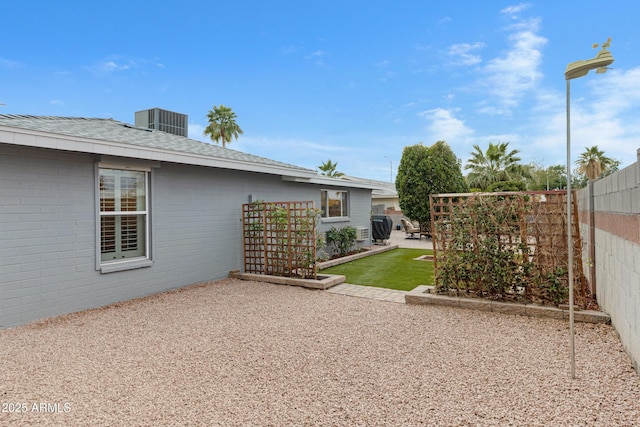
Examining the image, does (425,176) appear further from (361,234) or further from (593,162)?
(593,162)

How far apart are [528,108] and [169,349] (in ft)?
64.8

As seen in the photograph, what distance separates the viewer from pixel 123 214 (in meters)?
6.39

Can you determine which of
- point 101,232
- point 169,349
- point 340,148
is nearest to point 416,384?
point 169,349

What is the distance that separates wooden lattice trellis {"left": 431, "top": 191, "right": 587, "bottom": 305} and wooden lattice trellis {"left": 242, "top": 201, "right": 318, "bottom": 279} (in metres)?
2.88

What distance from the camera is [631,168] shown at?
337 cm

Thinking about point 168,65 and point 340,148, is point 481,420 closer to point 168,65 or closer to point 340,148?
point 168,65

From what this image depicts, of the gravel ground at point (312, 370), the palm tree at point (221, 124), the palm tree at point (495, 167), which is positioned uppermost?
the palm tree at point (221, 124)

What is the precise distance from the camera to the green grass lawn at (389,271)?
7.90m

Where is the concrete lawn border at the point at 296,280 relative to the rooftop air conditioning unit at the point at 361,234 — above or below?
below

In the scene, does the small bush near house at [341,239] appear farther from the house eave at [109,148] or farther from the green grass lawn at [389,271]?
the house eave at [109,148]

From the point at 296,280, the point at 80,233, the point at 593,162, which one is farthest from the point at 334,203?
the point at 593,162

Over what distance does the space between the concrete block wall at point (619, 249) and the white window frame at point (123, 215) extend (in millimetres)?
6940

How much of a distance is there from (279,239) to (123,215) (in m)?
3.11

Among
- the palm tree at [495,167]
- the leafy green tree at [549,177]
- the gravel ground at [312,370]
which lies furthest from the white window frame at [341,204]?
the leafy green tree at [549,177]
